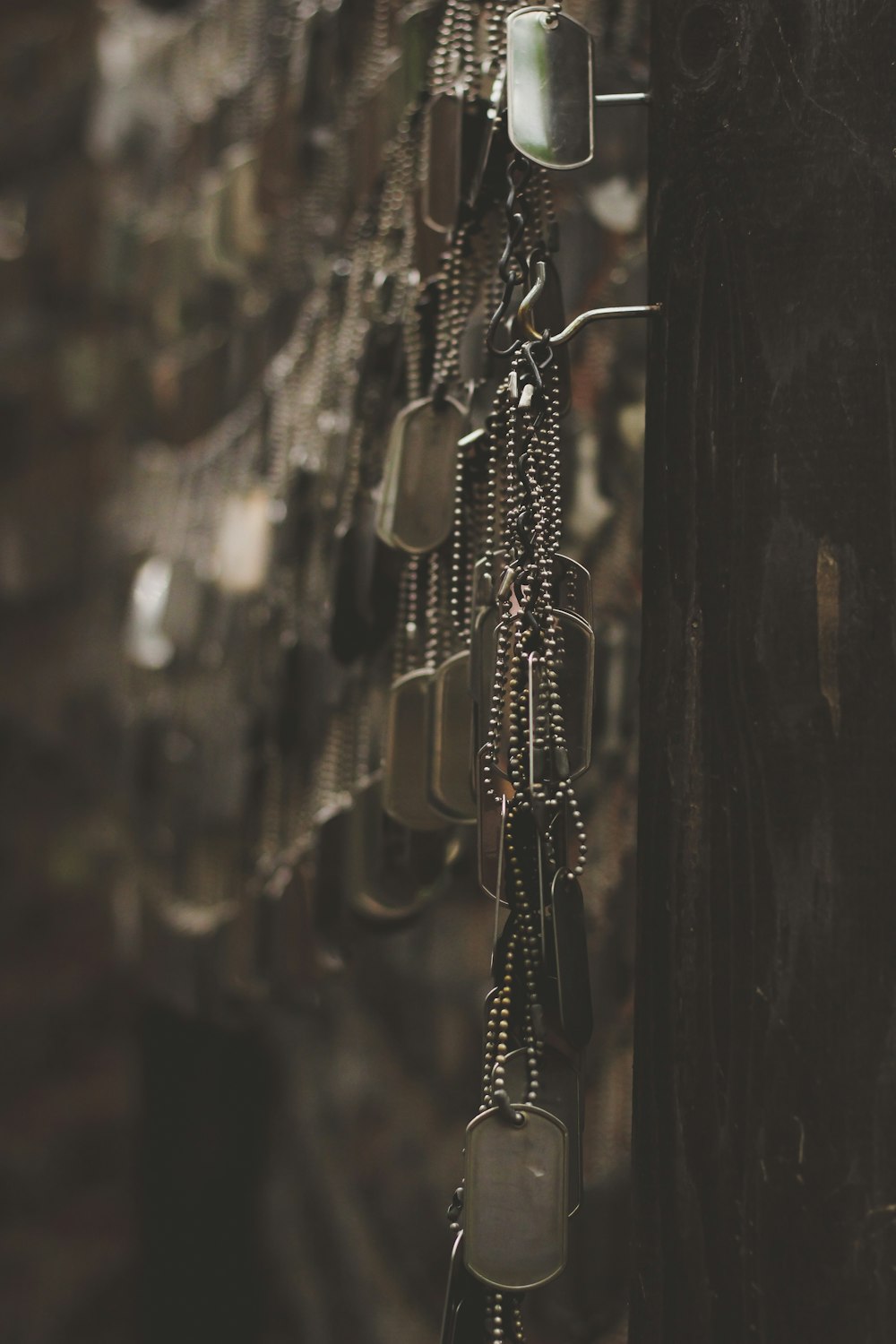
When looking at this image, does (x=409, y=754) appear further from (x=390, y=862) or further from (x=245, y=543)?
(x=245, y=543)

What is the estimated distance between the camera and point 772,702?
511mm

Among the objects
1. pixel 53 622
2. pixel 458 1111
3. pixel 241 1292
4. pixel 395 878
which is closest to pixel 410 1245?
pixel 458 1111

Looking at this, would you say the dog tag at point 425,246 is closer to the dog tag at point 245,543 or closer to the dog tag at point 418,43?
the dog tag at point 418,43

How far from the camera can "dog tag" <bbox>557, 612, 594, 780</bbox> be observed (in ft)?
1.80

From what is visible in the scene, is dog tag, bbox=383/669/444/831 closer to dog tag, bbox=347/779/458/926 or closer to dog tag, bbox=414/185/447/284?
dog tag, bbox=347/779/458/926

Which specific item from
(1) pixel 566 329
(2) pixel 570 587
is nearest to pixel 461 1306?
(2) pixel 570 587

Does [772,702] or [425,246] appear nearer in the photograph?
[772,702]

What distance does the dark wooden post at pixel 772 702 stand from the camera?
0.49m

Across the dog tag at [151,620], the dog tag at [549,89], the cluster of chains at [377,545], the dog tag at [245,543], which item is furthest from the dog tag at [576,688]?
the dog tag at [151,620]

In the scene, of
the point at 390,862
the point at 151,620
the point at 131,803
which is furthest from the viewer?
the point at 131,803

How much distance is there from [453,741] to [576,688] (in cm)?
12

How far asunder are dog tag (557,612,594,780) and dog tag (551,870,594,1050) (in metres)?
0.05

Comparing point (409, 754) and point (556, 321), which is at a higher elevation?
point (556, 321)

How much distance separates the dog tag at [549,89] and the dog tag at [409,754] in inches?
11.1
